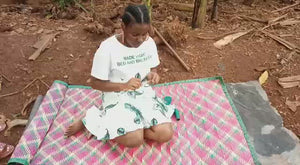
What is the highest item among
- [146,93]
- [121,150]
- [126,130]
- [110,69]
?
[110,69]

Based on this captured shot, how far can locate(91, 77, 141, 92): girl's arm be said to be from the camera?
2.12 m

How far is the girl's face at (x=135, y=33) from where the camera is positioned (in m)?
1.98

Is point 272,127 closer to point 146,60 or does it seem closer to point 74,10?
point 146,60

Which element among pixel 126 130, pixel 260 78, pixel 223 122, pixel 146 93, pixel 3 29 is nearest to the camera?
pixel 126 130

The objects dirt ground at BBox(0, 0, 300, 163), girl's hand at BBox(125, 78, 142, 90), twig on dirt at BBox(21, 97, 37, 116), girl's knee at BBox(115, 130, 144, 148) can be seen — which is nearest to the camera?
girl's hand at BBox(125, 78, 142, 90)

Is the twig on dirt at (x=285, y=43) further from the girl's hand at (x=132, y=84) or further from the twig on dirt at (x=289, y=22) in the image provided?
the girl's hand at (x=132, y=84)

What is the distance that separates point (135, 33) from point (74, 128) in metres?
0.98

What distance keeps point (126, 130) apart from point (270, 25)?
3031mm

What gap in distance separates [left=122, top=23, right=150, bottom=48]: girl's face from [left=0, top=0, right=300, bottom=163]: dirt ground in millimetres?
1272

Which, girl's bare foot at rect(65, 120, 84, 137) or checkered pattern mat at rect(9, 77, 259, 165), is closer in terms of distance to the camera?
checkered pattern mat at rect(9, 77, 259, 165)

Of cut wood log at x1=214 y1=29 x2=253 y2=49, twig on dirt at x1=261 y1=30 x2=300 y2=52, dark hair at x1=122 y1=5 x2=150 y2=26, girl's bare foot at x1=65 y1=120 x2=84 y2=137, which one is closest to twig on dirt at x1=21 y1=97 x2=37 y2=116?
girl's bare foot at x1=65 y1=120 x2=84 y2=137

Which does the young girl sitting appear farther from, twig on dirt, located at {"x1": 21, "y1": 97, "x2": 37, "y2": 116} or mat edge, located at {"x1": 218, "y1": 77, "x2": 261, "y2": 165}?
twig on dirt, located at {"x1": 21, "y1": 97, "x2": 37, "y2": 116}

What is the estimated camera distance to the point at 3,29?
3.94 meters

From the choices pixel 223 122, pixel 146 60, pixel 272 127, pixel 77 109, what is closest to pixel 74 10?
pixel 77 109
